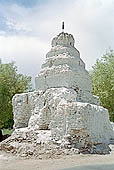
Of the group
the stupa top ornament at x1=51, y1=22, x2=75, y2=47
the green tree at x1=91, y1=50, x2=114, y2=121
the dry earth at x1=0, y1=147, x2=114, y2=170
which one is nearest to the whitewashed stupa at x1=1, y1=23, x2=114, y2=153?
the stupa top ornament at x1=51, y1=22, x2=75, y2=47

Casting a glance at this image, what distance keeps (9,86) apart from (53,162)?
1696 centimetres

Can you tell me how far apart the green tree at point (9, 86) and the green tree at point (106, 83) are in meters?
7.34

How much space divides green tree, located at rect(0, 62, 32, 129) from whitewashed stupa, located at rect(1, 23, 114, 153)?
8.04m

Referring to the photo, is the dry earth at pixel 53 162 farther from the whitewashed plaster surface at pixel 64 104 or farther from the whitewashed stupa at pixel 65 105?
the whitewashed plaster surface at pixel 64 104

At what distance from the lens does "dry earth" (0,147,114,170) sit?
39.0 ft

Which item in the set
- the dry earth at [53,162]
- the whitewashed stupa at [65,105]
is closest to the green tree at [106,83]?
the whitewashed stupa at [65,105]

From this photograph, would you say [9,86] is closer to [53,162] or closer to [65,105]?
[65,105]

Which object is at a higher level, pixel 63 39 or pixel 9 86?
pixel 63 39

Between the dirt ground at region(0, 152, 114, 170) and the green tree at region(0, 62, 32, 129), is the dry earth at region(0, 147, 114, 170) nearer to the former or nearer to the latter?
the dirt ground at region(0, 152, 114, 170)

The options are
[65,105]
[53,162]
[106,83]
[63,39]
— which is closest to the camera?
[53,162]

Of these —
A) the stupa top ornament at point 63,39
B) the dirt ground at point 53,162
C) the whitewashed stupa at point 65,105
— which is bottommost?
the dirt ground at point 53,162

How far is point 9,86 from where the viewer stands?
2872 centimetres

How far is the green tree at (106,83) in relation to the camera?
2722 centimetres

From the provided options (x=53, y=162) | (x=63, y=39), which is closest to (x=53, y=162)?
(x=53, y=162)
